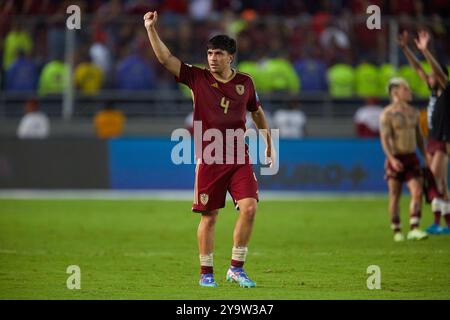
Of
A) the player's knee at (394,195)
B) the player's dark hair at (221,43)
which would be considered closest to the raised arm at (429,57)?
the player's knee at (394,195)

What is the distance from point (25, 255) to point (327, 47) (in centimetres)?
1339

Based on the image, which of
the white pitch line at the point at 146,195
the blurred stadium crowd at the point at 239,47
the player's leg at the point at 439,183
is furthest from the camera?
the blurred stadium crowd at the point at 239,47

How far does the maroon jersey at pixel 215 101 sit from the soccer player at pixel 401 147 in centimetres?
505

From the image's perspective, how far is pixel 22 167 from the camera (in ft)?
80.3

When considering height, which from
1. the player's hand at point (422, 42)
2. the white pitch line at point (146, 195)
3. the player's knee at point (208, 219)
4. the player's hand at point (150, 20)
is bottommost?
the white pitch line at point (146, 195)

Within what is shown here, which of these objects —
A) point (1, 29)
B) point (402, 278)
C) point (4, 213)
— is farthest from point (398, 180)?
point (1, 29)

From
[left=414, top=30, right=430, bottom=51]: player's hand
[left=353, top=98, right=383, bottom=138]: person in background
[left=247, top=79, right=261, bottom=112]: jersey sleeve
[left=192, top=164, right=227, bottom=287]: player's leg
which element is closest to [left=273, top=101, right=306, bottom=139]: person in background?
[left=353, top=98, right=383, bottom=138]: person in background

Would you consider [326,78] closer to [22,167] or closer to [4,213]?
[22,167]

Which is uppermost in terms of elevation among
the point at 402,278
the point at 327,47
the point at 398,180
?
the point at 327,47

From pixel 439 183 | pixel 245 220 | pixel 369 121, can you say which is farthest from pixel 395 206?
pixel 369 121

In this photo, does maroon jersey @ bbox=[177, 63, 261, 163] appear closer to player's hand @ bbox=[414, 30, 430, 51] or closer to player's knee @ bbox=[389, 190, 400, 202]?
player's hand @ bbox=[414, 30, 430, 51]

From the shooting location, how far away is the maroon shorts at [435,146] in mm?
16630

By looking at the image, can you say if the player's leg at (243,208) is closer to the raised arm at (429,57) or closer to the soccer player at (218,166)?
the soccer player at (218,166)

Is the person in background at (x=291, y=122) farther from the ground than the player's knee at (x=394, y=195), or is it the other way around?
the person in background at (x=291, y=122)
